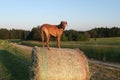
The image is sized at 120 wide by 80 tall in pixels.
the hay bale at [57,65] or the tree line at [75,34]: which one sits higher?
the tree line at [75,34]

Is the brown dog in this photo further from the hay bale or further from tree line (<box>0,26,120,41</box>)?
tree line (<box>0,26,120,41</box>)

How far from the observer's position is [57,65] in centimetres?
973

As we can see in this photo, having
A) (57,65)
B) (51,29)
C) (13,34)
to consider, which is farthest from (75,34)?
(57,65)

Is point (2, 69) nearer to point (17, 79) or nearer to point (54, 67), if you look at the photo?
point (17, 79)

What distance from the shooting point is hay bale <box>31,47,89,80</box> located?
31.3 ft

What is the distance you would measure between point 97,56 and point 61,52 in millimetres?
23094

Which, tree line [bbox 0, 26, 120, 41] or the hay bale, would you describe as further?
tree line [bbox 0, 26, 120, 41]

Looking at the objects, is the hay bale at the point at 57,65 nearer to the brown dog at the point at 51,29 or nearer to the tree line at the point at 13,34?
the brown dog at the point at 51,29

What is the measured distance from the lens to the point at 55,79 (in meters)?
9.49

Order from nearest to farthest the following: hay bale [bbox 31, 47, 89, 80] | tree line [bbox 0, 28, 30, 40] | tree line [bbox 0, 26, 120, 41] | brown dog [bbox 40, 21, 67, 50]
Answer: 1. hay bale [bbox 31, 47, 89, 80]
2. brown dog [bbox 40, 21, 67, 50]
3. tree line [bbox 0, 26, 120, 41]
4. tree line [bbox 0, 28, 30, 40]

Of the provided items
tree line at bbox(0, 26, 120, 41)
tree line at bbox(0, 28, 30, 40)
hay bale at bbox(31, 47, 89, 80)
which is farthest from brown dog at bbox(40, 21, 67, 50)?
tree line at bbox(0, 28, 30, 40)

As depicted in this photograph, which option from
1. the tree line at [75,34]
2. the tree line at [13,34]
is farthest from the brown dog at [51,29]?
the tree line at [13,34]

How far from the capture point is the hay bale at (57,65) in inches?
376

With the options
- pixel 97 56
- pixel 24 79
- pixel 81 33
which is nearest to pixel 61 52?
pixel 24 79
